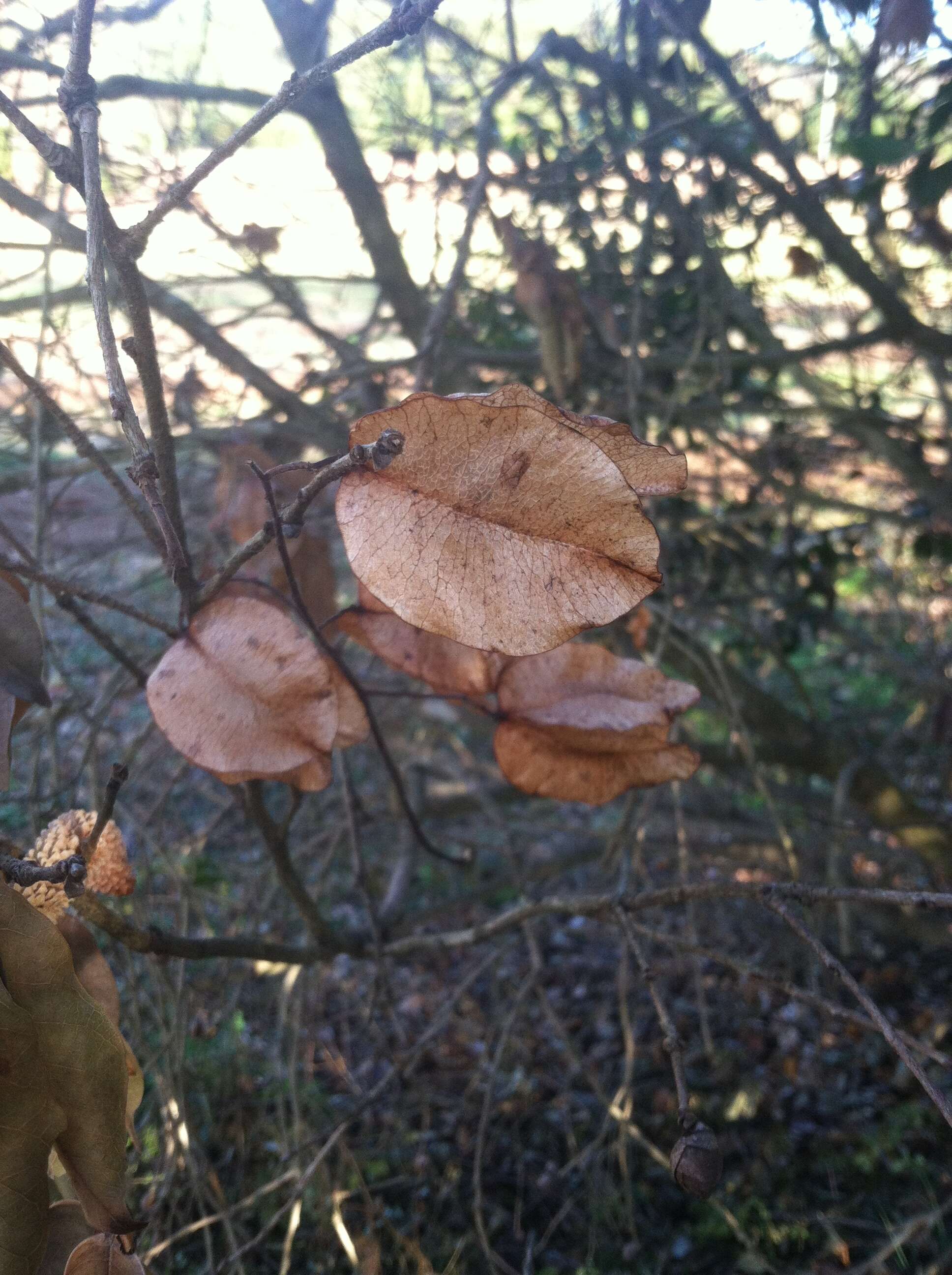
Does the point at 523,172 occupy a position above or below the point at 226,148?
above

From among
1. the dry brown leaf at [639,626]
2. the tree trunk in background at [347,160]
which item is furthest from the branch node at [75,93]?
the tree trunk in background at [347,160]

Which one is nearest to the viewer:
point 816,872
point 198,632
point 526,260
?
point 198,632

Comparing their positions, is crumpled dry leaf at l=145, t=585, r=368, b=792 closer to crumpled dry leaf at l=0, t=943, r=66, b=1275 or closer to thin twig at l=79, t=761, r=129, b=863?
thin twig at l=79, t=761, r=129, b=863

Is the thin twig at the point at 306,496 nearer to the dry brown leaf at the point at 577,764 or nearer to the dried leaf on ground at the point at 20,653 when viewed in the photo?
the dried leaf on ground at the point at 20,653

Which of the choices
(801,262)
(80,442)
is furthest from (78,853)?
(801,262)

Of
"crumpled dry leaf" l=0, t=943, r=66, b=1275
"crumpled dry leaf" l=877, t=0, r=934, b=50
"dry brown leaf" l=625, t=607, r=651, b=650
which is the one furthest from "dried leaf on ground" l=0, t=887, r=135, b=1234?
"crumpled dry leaf" l=877, t=0, r=934, b=50

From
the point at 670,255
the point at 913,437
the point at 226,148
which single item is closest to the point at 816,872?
the point at 913,437

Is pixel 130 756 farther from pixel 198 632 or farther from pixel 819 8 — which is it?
pixel 819 8
